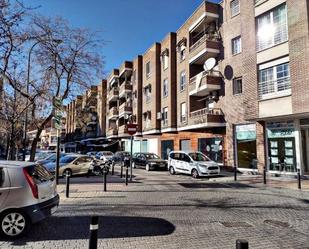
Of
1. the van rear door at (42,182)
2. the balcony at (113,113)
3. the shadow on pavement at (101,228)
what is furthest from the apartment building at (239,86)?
the van rear door at (42,182)

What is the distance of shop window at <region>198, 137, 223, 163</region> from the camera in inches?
934

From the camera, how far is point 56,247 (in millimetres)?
5828

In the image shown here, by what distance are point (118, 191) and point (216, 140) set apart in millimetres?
13134

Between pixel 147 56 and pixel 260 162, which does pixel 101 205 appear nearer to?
pixel 260 162

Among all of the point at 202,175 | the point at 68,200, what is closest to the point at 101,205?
the point at 68,200

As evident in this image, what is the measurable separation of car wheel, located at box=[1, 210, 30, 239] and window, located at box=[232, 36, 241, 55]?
1963 cm

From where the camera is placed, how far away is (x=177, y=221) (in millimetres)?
7762

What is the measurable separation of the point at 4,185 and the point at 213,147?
19.8 metres

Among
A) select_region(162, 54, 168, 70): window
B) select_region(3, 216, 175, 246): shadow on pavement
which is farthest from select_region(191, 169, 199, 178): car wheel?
select_region(162, 54, 168, 70): window

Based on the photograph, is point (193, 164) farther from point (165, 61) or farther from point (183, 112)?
point (165, 61)

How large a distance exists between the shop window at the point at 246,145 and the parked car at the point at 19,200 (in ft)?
53.4

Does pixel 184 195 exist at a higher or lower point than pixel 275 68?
lower

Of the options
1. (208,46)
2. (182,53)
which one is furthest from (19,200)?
(182,53)

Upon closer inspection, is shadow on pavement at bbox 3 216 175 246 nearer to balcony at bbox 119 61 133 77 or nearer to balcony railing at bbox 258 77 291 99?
balcony railing at bbox 258 77 291 99
